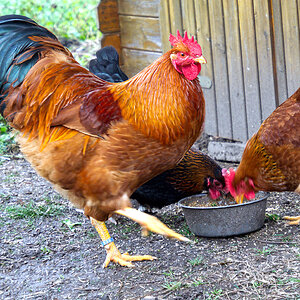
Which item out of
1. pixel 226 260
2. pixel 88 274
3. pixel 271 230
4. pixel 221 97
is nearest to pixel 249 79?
pixel 221 97

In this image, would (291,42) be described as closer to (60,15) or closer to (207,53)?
(207,53)

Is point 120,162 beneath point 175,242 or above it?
above

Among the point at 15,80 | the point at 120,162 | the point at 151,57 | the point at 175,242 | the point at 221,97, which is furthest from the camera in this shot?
the point at 151,57

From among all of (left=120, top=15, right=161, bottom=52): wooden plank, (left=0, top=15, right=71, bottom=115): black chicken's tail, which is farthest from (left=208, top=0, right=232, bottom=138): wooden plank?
(left=0, top=15, right=71, bottom=115): black chicken's tail

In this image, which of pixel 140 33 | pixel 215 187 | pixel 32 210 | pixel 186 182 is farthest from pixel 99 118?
pixel 140 33

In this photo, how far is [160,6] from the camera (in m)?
7.19

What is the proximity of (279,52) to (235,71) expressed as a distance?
74cm

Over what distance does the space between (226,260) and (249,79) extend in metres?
2.89

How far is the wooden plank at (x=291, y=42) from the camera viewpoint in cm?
550

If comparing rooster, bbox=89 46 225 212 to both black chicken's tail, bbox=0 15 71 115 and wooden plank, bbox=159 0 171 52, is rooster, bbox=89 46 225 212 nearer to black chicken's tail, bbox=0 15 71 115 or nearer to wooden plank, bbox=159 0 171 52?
black chicken's tail, bbox=0 15 71 115

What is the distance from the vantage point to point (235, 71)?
6.44 m

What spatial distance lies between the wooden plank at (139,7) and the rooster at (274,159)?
11.5 feet

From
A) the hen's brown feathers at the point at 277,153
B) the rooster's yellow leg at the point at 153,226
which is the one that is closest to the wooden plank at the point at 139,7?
the hen's brown feathers at the point at 277,153

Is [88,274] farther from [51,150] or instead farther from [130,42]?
[130,42]
